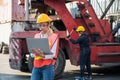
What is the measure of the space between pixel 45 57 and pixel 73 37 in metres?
5.20

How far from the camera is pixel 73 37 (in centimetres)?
1047

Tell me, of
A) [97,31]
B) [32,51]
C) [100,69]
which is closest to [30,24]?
[97,31]

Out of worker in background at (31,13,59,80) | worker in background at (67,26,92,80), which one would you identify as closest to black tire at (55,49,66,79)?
worker in background at (67,26,92,80)

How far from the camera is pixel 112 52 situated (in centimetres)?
1064

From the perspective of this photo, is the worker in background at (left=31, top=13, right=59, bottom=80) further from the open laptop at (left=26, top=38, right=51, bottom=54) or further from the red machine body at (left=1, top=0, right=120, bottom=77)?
the red machine body at (left=1, top=0, right=120, bottom=77)

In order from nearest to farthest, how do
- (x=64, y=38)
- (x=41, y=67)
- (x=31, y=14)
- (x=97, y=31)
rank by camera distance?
(x=41, y=67)
(x=64, y=38)
(x=97, y=31)
(x=31, y=14)

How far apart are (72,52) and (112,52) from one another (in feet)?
4.25

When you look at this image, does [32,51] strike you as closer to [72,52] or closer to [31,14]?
[72,52]

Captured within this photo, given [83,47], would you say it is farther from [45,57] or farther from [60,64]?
[45,57]

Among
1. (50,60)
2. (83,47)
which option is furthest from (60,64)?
(50,60)

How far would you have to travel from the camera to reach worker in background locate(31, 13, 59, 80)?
528cm

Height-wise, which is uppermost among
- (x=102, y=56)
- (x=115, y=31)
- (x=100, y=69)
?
(x=115, y=31)

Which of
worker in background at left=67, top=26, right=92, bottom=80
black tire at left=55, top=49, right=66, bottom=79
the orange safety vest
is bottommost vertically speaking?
black tire at left=55, top=49, right=66, bottom=79

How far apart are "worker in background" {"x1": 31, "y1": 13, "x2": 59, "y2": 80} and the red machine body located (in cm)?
470
